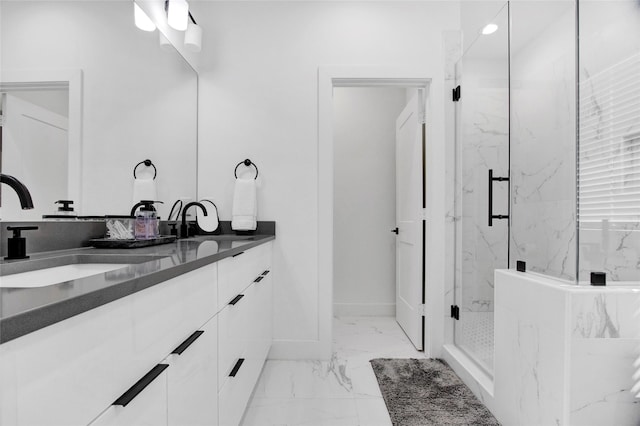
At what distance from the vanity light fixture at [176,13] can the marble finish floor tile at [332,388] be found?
2128mm

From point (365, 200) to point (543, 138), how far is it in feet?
6.79

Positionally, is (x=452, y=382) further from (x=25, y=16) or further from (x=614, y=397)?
(x=25, y=16)

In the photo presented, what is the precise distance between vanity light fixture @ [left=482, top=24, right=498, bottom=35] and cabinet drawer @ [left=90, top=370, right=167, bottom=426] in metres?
2.23

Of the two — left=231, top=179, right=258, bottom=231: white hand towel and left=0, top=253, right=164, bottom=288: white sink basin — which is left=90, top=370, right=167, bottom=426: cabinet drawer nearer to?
left=0, top=253, right=164, bottom=288: white sink basin

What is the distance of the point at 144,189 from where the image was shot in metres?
1.87

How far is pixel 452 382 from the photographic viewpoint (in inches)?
83.4

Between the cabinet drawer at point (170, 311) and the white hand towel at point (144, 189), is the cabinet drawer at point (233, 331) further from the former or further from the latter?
the white hand towel at point (144, 189)

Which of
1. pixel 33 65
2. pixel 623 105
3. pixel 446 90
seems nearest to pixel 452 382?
pixel 623 105

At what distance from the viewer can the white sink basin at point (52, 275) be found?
0.90 meters

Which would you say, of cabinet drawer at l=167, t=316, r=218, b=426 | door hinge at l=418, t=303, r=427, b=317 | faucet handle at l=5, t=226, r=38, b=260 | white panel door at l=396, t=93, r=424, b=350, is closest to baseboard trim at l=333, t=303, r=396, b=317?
white panel door at l=396, t=93, r=424, b=350

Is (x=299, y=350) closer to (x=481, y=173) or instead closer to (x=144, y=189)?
(x=144, y=189)

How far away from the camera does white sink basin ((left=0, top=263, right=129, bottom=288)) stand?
90cm

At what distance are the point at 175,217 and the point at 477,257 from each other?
187cm

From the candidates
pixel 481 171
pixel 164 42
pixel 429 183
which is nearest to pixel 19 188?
pixel 164 42
